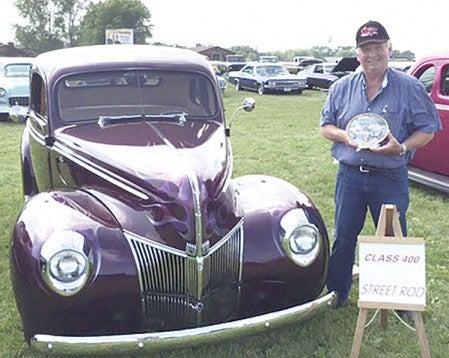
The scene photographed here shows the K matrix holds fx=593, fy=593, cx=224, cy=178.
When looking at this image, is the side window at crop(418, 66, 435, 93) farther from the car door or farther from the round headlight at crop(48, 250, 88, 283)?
the round headlight at crop(48, 250, 88, 283)

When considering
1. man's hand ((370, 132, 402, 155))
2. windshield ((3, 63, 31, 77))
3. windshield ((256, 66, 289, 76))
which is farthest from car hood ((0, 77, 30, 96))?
windshield ((256, 66, 289, 76))

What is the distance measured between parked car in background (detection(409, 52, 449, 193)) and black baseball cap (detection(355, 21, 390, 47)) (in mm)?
3522

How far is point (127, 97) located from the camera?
4.49 metres

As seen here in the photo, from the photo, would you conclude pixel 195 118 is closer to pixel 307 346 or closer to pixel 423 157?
pixel 307 346

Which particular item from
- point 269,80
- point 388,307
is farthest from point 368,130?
point 269,80

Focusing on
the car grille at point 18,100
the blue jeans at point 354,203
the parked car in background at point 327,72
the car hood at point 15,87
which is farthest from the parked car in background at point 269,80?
the blue jeans at point 354,203

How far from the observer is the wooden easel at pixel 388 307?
10.5ft

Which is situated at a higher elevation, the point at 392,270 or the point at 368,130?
the point at 368,130

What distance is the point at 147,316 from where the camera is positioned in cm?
323

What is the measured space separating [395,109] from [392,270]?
956 mm

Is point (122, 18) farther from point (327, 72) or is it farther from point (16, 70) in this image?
point (16, 70)

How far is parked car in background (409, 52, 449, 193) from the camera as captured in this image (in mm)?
6715

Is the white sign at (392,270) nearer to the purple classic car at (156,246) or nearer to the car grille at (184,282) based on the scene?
the purple classic car at (156,246)

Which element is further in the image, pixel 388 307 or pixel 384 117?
pixel 384 117
